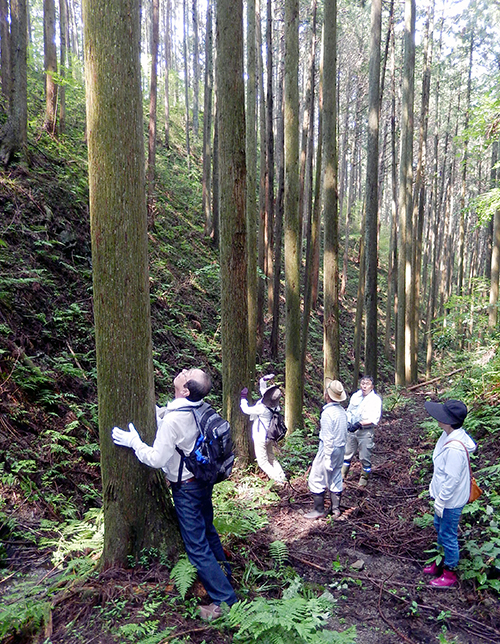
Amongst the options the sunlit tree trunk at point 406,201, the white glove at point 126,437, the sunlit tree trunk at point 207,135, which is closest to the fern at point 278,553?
the white glove at point 126,437

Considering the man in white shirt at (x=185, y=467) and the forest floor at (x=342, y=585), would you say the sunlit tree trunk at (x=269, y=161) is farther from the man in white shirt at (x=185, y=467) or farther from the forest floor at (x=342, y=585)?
the man in white shirt at (x=185, y=467)

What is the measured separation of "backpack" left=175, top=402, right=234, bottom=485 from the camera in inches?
139

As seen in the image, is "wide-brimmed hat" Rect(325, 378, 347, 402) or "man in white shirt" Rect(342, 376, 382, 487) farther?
"man in white shirt" Rect(342, 376, 382, 487)

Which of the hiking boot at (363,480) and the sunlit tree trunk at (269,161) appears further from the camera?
the sunlit tree trunk at (269,161)

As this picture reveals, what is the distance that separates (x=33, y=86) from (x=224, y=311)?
61.4ft

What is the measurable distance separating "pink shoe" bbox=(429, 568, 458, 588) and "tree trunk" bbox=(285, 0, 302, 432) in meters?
5.33

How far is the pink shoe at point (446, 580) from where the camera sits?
14.3 ft

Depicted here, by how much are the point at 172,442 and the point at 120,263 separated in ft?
4.91

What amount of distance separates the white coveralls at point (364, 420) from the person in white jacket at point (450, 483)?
246 cm

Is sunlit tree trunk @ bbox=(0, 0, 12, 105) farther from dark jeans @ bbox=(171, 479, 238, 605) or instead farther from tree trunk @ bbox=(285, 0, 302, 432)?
dark jeans @ bbox=(171, 479, 238, 605)

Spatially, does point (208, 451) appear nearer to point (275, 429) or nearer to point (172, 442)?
point (172, 442)

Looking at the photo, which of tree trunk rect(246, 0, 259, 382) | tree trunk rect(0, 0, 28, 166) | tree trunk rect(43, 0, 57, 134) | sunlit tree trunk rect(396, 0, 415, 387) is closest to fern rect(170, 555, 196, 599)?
tree trunk rect(246, 0, 259, 382)

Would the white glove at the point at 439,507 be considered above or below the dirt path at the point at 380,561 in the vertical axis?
above

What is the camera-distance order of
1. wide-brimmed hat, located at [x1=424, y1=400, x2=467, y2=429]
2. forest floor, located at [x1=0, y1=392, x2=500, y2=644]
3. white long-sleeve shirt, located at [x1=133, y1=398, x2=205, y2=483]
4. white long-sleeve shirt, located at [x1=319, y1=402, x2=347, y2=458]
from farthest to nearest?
white long-sleeve shirt, located at [x1=319, y1=402, x2=347, y2=458] < wide-brimmed hat, located at [x1=424, y1=400, x2=467, y2=429] < white long-sleeve shirt, located at [x1=133, y1=398, x2=205, y2=483] < forest floor, located at [x1=0, y1=392, x2=500, y2=644]
